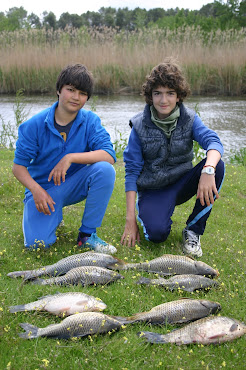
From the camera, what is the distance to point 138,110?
12461 millimetres

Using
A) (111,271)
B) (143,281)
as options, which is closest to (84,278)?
(111,271)

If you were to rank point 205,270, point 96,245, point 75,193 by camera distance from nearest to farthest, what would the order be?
point 205,270, point 96,245, point 75,193

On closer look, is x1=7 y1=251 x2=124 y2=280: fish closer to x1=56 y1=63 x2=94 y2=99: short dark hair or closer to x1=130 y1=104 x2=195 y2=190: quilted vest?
x1=130 y1=104 x2=195 y2=190: quilted vest

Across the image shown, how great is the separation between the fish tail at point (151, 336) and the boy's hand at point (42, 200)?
61.3 inches

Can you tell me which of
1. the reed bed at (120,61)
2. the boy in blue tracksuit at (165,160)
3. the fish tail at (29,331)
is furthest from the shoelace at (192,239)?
the reed bed at (120,61)

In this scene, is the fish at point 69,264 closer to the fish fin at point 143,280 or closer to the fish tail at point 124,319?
the fish fin at point 143,280

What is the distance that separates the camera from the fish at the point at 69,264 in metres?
3.25

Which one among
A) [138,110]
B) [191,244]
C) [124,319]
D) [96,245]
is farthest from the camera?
[138,110]

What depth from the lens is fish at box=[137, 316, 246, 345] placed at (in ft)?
8.48

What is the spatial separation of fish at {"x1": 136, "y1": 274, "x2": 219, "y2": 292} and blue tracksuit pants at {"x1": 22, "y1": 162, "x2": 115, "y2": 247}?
3.06ft

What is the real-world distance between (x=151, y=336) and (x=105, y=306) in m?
0.42

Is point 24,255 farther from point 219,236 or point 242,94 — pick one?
point 242,94

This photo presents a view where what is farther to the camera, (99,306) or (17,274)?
(17,274)

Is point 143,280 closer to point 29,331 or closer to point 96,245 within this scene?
point 96,245
